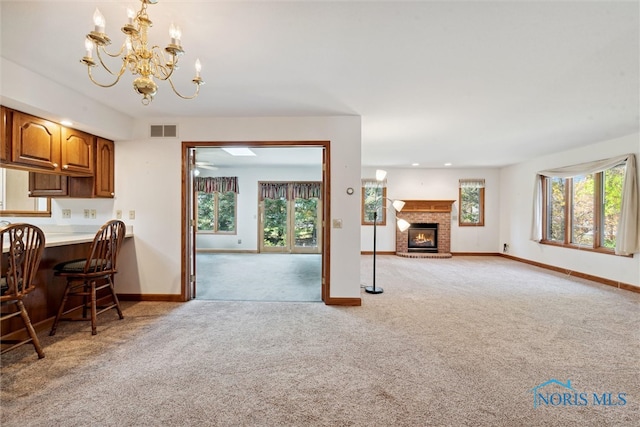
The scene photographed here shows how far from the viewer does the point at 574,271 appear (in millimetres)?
5367

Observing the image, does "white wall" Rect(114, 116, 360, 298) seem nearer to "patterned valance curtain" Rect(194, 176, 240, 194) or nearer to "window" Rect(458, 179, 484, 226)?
"patterned valance curtain" Rect(194, 176, 240, 194)

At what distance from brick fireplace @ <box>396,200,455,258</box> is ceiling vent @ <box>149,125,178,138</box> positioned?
19.0 ft

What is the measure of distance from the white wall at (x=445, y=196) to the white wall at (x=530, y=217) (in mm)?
234

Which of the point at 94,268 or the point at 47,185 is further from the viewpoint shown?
the point at 47,185

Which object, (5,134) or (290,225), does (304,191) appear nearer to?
(290,225)

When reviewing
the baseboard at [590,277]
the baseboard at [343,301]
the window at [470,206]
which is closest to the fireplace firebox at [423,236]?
the window at [470,206]

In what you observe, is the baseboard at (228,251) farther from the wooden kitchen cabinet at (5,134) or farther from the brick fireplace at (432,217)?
the wooden kitchen cabinet at (5,134)

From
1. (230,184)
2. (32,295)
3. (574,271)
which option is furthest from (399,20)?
(230,184)

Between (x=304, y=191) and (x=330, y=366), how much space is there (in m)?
6.11

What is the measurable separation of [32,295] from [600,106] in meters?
5.98

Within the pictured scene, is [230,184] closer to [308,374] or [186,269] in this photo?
[186,269]

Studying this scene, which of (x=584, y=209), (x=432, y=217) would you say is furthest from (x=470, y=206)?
(x=584, y=209)

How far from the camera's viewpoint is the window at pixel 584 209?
4.73 meters

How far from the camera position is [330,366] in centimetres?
218
